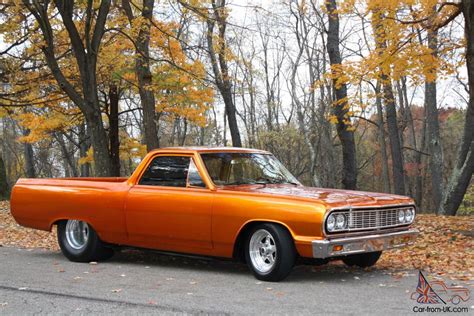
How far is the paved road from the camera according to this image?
205 inches

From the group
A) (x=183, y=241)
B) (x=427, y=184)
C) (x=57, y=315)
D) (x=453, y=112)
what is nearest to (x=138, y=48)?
(x=183, y=241)

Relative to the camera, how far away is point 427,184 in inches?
1797

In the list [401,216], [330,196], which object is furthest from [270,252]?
[401,216]

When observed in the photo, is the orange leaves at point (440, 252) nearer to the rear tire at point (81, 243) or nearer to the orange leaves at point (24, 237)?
the rear tire at point (81, 243)

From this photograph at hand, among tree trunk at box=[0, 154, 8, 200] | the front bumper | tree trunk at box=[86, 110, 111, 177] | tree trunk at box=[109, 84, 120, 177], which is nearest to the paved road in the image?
the front bumper

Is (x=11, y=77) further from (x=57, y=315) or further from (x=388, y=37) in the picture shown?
(x=57, y=315)

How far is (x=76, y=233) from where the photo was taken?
340 inches

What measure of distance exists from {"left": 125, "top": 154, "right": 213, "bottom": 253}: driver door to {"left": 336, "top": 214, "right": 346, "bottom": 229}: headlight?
167 cm

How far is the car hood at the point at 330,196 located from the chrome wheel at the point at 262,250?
52 centimetres

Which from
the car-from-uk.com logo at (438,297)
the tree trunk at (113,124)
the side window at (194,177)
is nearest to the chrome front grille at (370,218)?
the car-from-uk.com logo at (438,297)

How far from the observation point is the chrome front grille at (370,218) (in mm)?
Result: 6344

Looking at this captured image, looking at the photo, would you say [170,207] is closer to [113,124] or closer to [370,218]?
[370,218]

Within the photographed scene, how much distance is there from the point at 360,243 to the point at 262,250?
1154mm

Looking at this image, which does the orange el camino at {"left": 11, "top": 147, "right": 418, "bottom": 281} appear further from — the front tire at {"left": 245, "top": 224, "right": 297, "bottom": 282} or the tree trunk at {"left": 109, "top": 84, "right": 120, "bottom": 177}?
the tree trunk at {"left": 109, "top": 84, "right": 120, "bottom": 177}
